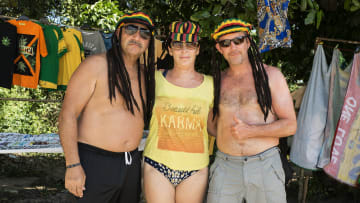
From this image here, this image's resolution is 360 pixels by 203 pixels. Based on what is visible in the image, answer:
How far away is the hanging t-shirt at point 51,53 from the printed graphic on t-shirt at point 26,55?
0.49 ft

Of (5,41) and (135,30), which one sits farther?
(5,41)

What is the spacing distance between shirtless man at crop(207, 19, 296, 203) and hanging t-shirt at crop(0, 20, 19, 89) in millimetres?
3234

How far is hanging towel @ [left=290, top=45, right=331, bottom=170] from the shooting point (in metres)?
3.86

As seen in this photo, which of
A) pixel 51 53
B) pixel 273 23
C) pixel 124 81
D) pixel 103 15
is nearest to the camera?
pixel 124 81

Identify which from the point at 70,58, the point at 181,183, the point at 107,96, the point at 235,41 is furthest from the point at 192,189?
the point at 70,58

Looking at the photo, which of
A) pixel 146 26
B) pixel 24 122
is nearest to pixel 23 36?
pixel 146 26

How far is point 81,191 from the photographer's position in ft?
7.27

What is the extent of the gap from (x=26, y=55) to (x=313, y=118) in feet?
13.1

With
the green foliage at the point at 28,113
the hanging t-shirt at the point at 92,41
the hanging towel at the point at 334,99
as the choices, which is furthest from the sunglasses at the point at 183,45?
the green foliage at the point at 28,113

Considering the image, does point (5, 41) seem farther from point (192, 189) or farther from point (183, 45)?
point (192, 189)

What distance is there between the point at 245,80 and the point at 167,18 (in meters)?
2.76

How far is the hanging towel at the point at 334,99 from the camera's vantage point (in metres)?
3.82

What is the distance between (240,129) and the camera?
239cm

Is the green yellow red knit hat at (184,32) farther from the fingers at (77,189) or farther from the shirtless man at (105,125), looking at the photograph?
the fingers at (77,189)
